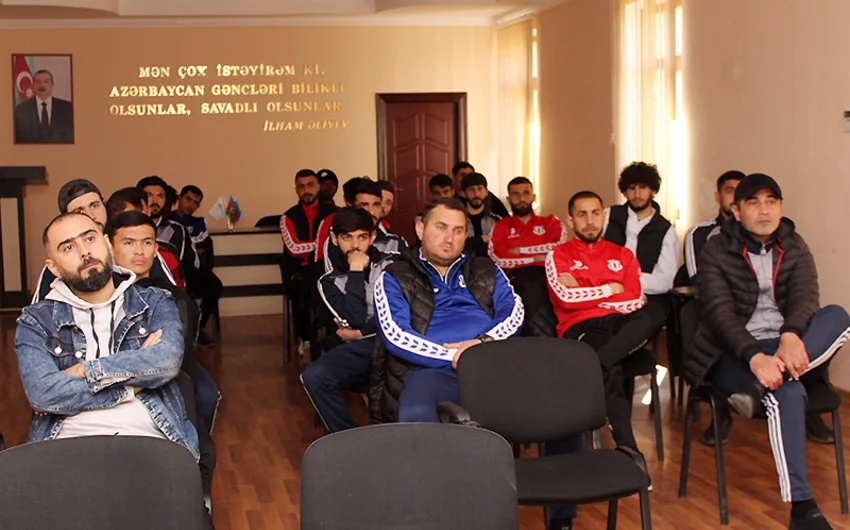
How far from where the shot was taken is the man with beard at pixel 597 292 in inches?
208

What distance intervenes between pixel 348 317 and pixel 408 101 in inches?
343

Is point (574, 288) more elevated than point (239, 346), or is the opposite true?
point (574, 288)

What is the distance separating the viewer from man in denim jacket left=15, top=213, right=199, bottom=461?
3314mm

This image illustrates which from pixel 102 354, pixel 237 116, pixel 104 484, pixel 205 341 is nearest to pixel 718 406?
pixel 102 354

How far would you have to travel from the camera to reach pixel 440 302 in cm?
466

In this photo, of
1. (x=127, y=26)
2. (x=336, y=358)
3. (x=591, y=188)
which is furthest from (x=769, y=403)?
(x=127, y=26)

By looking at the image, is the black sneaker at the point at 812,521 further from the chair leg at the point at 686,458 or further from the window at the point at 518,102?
the window at the point at 518,102

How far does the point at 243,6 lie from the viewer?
12734 millimetres

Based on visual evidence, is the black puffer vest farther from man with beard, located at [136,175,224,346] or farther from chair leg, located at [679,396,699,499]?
man with beard, located at [136,175,224,346]

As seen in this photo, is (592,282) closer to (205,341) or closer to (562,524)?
(562,524)

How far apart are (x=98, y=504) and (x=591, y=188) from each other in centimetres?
912

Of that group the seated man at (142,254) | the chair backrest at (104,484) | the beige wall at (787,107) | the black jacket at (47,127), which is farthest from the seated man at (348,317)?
the black jacket at (47,127)

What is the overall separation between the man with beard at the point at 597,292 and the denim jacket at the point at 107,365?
2.36m

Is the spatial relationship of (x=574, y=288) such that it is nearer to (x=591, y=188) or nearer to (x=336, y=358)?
(x=336, y=358)
